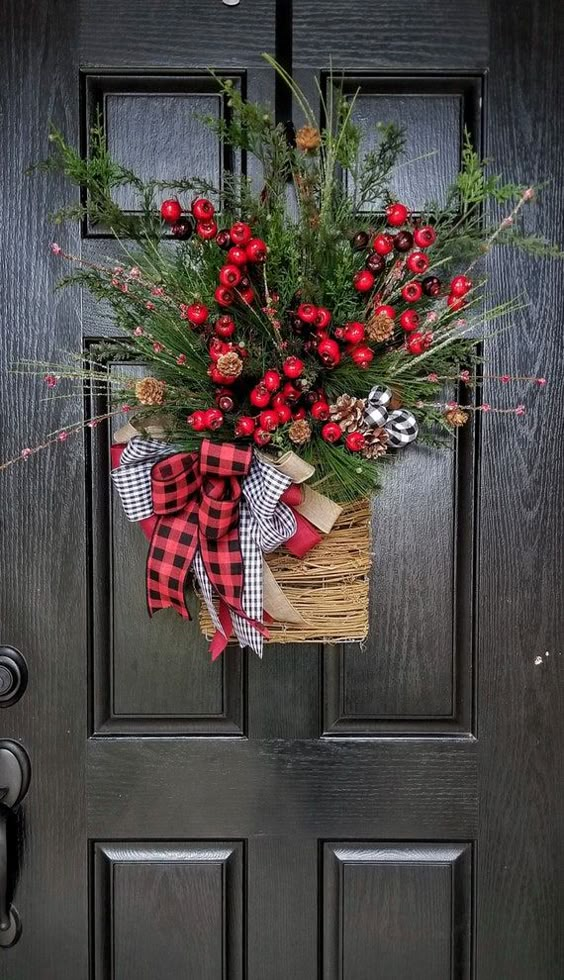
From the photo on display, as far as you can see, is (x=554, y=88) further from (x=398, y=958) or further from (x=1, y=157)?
(x=398, y=958)

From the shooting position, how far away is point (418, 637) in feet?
3.35

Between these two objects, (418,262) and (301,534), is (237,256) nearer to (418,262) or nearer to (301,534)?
(418,262)

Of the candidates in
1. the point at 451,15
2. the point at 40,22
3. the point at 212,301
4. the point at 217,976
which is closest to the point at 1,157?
the point at 40,22

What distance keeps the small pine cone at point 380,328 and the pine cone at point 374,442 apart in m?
0.10

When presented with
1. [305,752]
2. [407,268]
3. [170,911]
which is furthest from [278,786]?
[407,268]

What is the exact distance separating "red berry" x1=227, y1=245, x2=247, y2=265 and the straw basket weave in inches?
11.0

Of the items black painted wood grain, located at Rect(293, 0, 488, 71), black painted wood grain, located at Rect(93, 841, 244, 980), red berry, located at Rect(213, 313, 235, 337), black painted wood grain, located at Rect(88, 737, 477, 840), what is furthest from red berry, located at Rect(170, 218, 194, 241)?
black painted wood grain, located at Rect(93, 841, 244, 980)

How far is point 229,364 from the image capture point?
2.43ft

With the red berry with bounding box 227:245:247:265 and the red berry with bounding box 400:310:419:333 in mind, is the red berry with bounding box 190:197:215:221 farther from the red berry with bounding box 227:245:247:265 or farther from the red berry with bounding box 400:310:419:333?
the red berry with bounding box 400:310:419:333

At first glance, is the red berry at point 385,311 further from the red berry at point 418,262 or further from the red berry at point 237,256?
the red berry at point 237,256

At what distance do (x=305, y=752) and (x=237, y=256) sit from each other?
66 centimetres

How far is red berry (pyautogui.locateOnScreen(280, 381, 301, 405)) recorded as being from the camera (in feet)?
2.52

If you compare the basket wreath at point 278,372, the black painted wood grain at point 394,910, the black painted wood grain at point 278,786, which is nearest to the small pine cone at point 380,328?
the basket wreath at point 278,372

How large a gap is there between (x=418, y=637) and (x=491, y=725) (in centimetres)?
16
